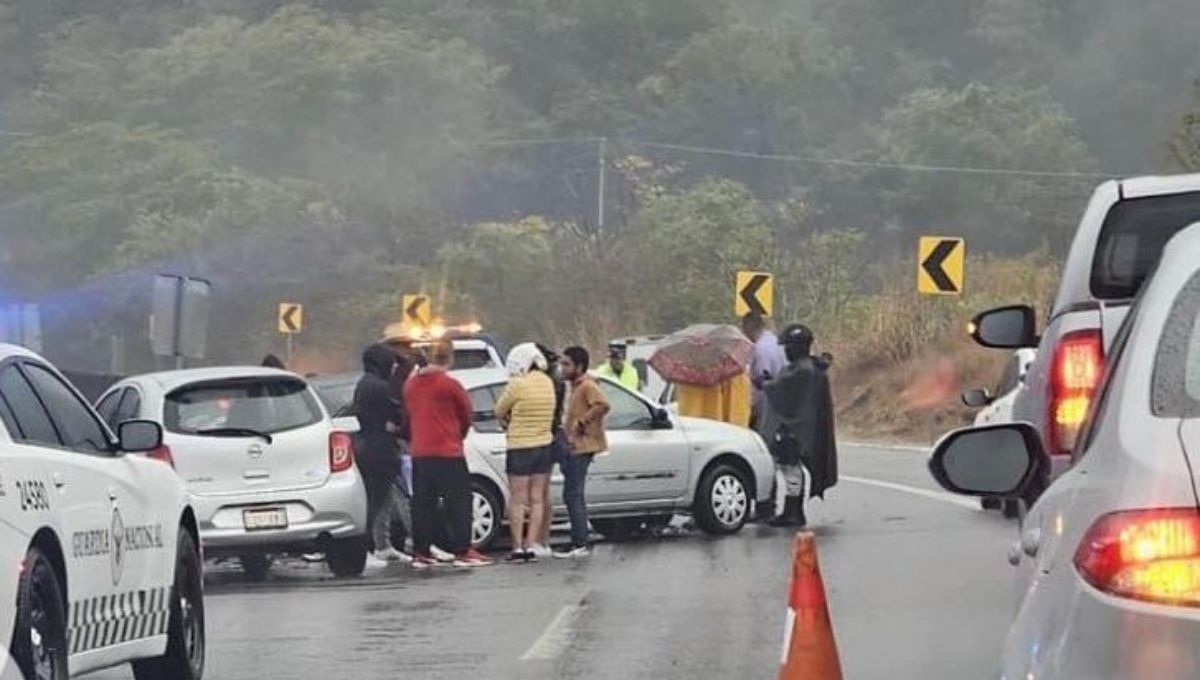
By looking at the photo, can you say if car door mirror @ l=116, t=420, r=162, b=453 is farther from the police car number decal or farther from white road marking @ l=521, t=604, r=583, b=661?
white road marking @ l=521, t=604, r=583, b=661

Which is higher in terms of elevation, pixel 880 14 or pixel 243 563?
pixel 880 14

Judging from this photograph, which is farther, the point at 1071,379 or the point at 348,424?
the point at 348,424

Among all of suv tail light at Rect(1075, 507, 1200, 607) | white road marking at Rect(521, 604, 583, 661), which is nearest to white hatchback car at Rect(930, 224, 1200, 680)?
suv tail light at Rect(1075, 507, 1200, 607)

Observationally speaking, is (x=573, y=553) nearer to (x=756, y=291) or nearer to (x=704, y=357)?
(x=704, y=357)

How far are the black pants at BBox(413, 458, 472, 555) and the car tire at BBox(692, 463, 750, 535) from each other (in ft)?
9.18

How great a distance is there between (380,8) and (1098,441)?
9905cm

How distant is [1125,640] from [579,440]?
14952 mm

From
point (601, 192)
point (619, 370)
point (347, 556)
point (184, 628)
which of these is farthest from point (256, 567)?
point (601, 192)

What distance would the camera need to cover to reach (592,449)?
19375mm

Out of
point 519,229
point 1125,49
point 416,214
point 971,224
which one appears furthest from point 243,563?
point 1125,49

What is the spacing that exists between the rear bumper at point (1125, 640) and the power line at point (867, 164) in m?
79.6

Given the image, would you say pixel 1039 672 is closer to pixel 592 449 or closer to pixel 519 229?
pixel 592 449

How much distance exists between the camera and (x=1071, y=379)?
10.1 m

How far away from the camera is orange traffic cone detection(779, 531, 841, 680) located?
8336 millimetres
